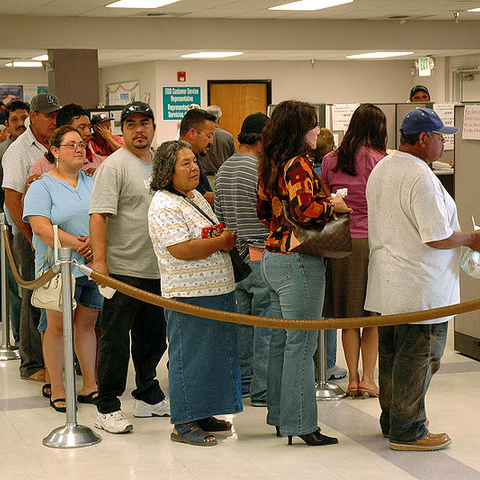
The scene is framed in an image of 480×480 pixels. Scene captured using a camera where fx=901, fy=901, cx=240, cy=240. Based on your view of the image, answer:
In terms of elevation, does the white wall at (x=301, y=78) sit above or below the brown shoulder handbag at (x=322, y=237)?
above

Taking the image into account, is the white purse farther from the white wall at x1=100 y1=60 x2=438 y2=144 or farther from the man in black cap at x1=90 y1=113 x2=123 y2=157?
the white wall at x1=100 y1=60 x2=438 y2=144

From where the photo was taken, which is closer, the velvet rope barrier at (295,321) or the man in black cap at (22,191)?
the velvet rope barrier at (295,321)

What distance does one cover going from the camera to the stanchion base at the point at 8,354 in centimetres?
597

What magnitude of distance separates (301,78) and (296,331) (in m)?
12.9

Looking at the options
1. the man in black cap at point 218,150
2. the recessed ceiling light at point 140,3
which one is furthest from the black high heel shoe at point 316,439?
the recessed ceiling light at point 140,3

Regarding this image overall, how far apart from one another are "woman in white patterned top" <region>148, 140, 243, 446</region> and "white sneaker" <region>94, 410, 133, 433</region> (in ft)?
1.00

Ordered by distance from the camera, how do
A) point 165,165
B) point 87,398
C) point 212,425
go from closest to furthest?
point 165,165 < point 212,425 < point 87,398

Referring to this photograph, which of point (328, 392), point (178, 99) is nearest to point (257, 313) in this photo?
point (328, 392)

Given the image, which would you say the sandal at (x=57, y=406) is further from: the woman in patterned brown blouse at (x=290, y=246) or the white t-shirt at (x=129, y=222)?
the woman in patterned brown blouse at (x=290, y=246)

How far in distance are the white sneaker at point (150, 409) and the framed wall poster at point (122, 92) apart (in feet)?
39.5

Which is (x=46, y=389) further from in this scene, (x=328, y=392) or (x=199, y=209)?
(x=199, y=209)

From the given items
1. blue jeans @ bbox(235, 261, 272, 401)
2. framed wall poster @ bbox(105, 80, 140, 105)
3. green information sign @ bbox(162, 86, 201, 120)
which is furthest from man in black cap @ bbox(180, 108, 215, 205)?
framed wall poster @ bbox(105, 80, 140, 105)

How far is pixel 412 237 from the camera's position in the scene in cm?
367

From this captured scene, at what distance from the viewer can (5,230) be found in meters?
5.68
